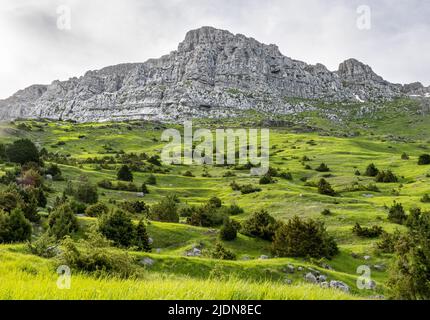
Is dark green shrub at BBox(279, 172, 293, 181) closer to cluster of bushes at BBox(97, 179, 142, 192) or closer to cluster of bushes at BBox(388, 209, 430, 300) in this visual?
cluster of bushes at BBox(97, 179, 142, 192)

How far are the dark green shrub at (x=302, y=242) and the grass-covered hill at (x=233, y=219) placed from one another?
0.54 metres

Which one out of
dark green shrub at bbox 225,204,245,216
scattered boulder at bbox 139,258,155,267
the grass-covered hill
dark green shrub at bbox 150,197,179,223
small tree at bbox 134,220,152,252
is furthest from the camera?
dark green shrub at bbox 225,204,245,216

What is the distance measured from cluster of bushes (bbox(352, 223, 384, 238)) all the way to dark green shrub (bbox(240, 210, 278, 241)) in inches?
261

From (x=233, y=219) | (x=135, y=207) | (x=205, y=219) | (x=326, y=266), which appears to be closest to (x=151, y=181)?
(x=135, y=207)

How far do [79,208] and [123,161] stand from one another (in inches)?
1613

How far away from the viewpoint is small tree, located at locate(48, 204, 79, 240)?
73.7ft

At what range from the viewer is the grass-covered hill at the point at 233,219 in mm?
6570

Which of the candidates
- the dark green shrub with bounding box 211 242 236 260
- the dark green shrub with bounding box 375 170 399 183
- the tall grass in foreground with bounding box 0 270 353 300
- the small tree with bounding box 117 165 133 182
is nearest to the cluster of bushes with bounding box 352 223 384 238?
the dark green shrub with bounding box 211 242 236 260

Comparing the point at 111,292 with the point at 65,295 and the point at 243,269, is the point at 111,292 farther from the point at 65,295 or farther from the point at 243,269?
the point at 243,269

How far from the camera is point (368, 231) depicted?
29.8 metres

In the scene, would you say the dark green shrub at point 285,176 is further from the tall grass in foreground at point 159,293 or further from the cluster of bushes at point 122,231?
the tall grass in foreground at point 159,293

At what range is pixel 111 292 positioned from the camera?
6.00m

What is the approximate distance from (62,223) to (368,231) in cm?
2094
